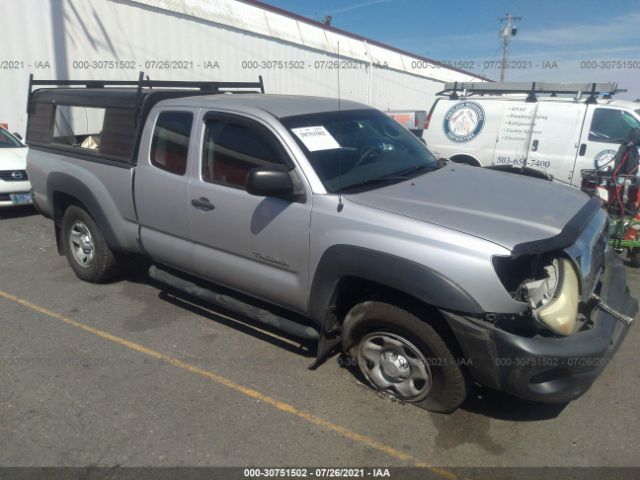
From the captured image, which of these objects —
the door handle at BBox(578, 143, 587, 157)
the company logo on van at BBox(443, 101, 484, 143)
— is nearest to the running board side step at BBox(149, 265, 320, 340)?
the company logo on van at BBox(443, 101, 484, 143)

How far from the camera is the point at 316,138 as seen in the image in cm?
333

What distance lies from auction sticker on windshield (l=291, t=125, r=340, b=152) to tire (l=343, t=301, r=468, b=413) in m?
1.07

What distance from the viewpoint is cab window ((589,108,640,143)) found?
7383 mm

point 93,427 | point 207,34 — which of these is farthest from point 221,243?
point 207,34

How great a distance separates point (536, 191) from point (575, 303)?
102 centimetres

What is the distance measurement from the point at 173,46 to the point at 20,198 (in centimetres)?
525

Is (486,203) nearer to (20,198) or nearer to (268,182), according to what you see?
(268,182)

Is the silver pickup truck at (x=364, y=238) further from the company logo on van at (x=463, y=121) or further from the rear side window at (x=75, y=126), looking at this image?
the company logo on van at (x=463, y=121)

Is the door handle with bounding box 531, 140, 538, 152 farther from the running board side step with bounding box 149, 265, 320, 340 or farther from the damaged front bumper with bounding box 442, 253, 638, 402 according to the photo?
the running board side step with bounding box 149, 265, 320, 340

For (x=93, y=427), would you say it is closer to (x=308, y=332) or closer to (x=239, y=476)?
(x=239, y=476)

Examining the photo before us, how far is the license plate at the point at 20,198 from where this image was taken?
733cm

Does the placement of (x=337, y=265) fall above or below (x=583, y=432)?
above

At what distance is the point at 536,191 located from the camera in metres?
3.40

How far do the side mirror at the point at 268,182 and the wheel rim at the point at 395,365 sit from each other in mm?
1046
